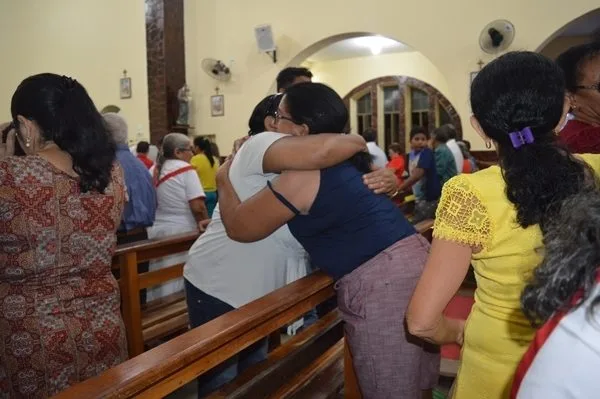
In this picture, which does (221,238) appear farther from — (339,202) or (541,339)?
(541,339)

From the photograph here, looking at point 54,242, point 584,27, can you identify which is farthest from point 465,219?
point 584,27

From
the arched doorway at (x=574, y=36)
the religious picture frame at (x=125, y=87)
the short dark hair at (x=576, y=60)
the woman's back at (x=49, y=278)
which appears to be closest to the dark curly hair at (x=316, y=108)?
the woman's back at (x=49, y=278)

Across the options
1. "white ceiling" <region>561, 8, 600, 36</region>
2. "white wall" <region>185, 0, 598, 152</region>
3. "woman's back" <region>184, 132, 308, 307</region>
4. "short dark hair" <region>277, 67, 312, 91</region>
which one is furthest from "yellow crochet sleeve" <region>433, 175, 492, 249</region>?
"white ceiling" <region>561, 8, 600, 36</region>

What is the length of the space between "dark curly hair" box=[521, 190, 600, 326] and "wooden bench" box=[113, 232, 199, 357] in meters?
2.21

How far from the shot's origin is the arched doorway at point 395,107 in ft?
33.4

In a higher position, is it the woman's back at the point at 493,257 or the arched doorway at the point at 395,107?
the arched doorway at the point at 395,107

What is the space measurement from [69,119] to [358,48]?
30.6 ft

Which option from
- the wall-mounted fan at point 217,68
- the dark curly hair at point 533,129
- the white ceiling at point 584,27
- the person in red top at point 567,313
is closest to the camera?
the person in red top at point 567,313

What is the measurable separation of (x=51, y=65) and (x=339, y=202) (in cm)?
1094

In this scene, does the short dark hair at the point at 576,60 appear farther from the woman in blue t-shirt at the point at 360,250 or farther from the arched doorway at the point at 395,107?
the arched doorway at the point at 395,107

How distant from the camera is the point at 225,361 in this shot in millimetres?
1981

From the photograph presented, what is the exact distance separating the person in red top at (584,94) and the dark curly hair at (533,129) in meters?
0.71

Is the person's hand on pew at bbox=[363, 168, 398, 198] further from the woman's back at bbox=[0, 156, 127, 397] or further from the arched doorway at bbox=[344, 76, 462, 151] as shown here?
the arched doorway at bbox=[344, 76, 462, 151]

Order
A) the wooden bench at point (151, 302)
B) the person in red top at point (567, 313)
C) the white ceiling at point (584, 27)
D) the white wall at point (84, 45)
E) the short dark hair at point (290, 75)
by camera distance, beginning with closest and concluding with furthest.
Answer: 1. the person in red top at point (567, 313)
2. the short dark hair at point (290, 75)
3. the wooden bench at point (151, 302)
4. the white ceiling at point (584, 27)
5. the white wall at point (84, 45)
